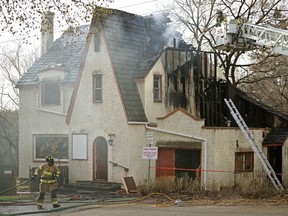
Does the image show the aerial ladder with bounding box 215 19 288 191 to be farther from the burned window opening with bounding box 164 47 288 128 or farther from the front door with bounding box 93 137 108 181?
the front door with bounding box 93 137 108 181

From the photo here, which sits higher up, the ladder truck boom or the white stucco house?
the ladder truck boom

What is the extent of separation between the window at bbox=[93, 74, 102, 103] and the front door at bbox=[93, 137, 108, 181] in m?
1.92

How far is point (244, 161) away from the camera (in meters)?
26.6

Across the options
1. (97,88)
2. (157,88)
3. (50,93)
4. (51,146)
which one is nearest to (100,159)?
(97,88)

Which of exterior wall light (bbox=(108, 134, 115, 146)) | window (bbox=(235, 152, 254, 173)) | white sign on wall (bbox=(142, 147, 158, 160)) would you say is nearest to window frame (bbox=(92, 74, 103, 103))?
exterior wall light (bbox=(108, 134, 115, 146))

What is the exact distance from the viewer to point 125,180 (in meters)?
24.0

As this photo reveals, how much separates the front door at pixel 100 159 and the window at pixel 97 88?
6.29 ft

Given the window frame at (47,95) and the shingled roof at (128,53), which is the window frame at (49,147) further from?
the shingled roof at (128,53)

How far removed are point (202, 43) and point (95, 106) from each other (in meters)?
13.6

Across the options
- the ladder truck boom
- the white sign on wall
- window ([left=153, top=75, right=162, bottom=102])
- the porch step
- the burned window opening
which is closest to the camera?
the ladder truck boom

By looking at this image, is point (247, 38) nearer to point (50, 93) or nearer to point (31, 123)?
point (50, 93)

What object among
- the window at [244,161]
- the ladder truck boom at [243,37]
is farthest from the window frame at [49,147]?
the ladder truck boom at [243,37]

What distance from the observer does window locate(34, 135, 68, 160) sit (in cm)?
2930

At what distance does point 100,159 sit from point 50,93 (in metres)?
6.04
